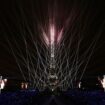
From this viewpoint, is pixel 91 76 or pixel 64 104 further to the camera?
pixel 91 76

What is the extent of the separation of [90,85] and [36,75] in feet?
49.2

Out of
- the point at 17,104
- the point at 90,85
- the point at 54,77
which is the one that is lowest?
the point at 17,104

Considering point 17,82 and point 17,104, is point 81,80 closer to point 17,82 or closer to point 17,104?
point 17,82

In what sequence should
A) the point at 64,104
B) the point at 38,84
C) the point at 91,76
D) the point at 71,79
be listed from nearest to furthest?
the point at 64,104 → the point at 91,76 → the point at 71,79 → the point at 38,84

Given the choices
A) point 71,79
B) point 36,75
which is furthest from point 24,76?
point 71,79

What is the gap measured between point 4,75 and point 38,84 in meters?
15.7

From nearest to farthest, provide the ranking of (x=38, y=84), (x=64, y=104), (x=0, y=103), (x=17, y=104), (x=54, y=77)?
(x=0, y=103) < (x=17, y=104) < (x=64, y=104) < (x=38, y=84) < (x=54, y=77)

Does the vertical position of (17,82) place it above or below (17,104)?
above

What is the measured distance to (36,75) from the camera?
2098 inches

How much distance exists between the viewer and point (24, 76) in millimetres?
53562

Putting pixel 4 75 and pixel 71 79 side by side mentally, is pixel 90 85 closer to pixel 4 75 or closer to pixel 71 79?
pixel 71 79

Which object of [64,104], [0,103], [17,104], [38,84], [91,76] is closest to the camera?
[0,103]

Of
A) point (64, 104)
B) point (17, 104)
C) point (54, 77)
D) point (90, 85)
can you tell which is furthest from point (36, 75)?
point (17, 104)

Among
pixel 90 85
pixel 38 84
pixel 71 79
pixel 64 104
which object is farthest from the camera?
pixel 38 84
